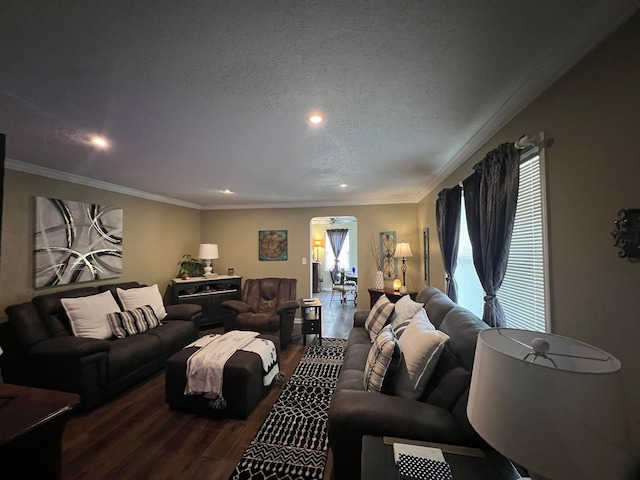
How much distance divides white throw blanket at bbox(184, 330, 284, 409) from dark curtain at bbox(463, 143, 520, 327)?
2.09 m

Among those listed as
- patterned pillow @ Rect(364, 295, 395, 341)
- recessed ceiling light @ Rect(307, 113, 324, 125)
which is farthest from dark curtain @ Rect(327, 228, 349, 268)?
recessed ceiling light @ Rect(307, 113, 324, 125)

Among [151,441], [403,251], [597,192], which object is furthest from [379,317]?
[151,441]

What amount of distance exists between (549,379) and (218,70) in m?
1.85

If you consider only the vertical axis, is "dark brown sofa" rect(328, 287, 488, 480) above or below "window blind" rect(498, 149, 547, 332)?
below

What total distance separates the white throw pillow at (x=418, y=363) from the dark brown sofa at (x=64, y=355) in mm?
2719

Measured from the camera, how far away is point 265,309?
4574mm

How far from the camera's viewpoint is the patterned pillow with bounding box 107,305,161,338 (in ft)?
10.0

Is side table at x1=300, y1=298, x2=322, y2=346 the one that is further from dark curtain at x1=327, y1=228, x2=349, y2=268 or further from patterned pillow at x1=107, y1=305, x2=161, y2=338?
dark curtain at x1=327, y1=228, x2=349, y2=268

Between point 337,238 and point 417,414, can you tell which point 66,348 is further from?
point 337,238

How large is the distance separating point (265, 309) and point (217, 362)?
2.19 metres

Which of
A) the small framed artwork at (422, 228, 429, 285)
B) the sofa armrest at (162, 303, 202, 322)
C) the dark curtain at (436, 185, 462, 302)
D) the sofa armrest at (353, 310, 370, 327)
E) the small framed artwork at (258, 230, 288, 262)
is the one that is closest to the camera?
the dark curtain at (436, 185, 462, 302)

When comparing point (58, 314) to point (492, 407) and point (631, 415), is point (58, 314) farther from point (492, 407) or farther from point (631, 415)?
point (631, 415)

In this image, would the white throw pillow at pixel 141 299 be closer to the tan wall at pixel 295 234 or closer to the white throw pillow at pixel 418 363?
the tan wall at pixel 295 234

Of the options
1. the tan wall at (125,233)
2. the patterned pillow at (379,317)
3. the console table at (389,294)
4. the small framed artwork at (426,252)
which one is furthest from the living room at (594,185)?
the tan wall at (125,233)
